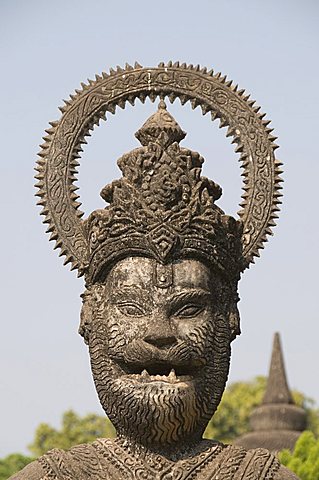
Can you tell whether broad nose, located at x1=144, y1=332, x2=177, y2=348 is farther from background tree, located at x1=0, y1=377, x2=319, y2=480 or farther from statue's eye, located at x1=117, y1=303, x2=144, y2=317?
background tree, located at x1=0, y1=377, x2=319, y2=480

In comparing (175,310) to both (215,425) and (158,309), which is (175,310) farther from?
(215,425)

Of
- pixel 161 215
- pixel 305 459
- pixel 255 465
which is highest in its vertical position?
pixel 305 459

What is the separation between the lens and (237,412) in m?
62.8

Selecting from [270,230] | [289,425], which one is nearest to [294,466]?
[270,230]

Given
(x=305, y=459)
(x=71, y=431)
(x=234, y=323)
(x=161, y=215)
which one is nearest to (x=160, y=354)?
(x=234, y=323)

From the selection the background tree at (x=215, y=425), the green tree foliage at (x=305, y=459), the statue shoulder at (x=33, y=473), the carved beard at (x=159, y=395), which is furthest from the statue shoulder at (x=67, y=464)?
the background tree at (x=215, y=425)

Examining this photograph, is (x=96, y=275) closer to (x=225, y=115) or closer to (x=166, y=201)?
(x=166, y=201)

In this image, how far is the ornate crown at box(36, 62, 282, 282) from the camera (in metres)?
8.92

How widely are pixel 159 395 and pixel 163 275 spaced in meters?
0.84

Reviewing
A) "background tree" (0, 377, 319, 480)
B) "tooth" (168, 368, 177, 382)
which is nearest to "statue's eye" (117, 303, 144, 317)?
"tooth" (168, 368, 177, 382)

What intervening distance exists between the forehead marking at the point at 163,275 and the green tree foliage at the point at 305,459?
11398mm

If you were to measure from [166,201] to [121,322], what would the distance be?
2.97 feet

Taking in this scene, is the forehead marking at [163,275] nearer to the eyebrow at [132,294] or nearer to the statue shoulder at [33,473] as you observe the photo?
the eyebrow at [132,294]

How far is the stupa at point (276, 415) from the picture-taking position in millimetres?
43656
